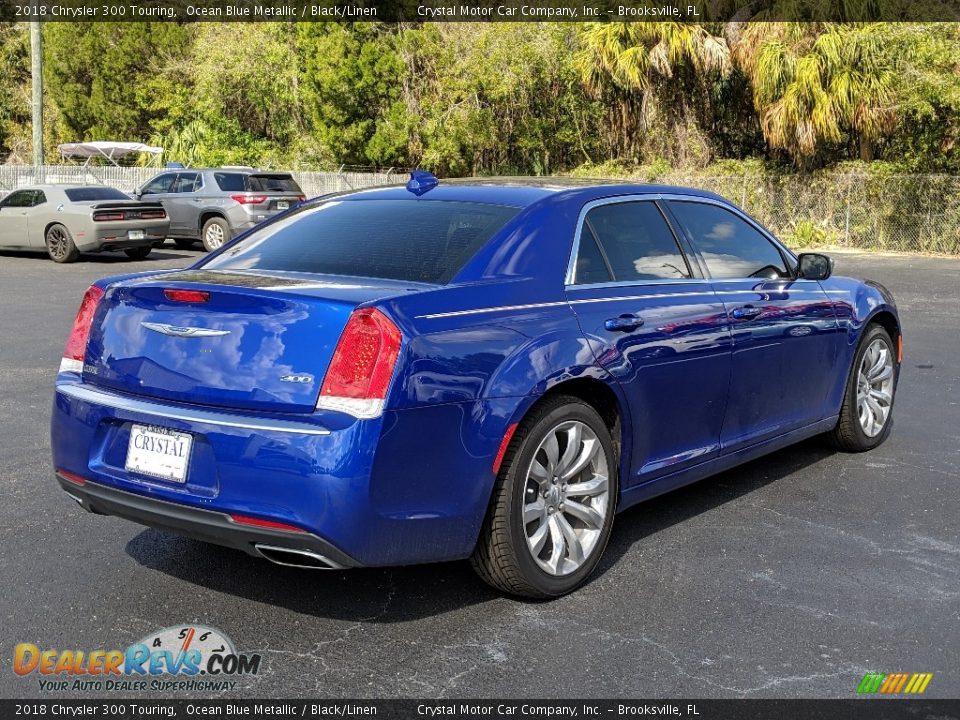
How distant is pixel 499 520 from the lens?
13.8 feet

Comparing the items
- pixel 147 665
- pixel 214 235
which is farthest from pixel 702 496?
pixel 214 235

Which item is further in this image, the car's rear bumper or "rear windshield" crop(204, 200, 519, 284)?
"rear windshield" crop(204, 200, 519, 284)

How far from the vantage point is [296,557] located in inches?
153

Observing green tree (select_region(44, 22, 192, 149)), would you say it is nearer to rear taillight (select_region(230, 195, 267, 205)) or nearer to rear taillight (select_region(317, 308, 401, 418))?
rear taillight (select_region(230, 195, 267, 205))

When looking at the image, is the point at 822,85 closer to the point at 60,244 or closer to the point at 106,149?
the point at 60,244

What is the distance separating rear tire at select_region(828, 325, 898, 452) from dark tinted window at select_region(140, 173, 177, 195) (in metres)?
20.3

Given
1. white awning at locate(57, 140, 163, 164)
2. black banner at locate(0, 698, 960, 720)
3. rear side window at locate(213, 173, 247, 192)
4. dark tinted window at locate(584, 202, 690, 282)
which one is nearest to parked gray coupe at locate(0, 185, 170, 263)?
rear side window at locate(213, 173, 247, 192)

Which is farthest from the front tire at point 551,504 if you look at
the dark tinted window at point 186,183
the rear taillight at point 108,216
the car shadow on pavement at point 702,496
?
the dark tinted window at point 186,183

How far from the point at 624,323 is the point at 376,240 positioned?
3.65 ft

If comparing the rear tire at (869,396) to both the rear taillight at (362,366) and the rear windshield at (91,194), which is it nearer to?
the rear taillight at (362,366)

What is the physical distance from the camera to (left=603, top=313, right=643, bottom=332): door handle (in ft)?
15.5

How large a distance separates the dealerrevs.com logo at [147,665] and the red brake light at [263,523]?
0.46 metres

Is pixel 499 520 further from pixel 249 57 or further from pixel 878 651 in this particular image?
pixel 249 57

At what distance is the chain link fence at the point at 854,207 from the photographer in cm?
2561
